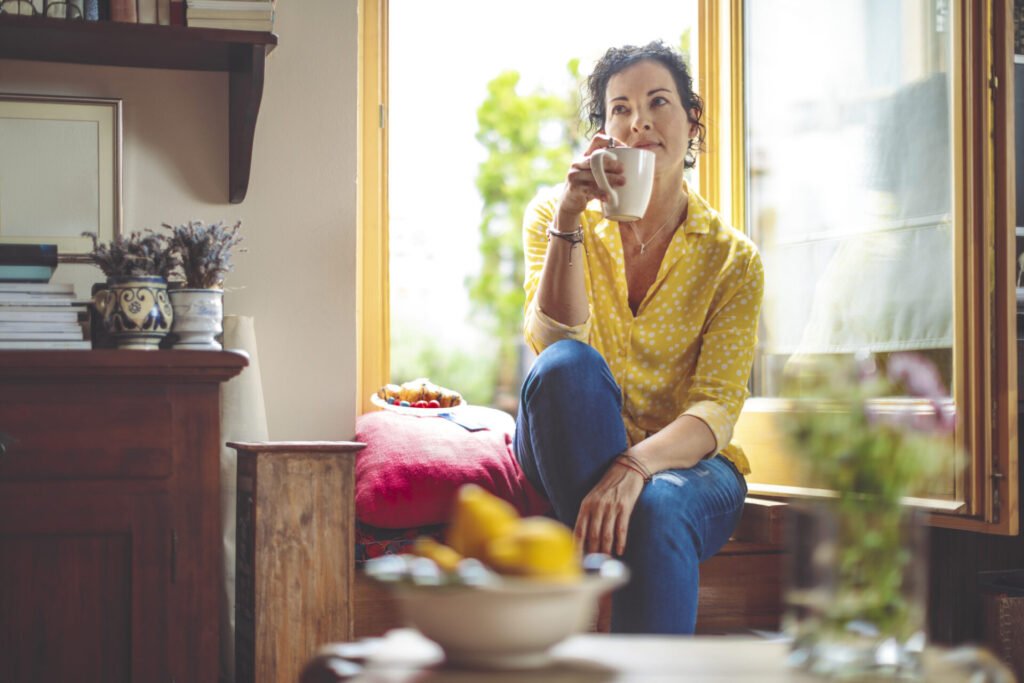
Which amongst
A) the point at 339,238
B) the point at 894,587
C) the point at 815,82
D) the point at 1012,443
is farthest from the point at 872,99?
the point at 894,587

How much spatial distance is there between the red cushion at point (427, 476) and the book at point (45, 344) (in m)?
0.56

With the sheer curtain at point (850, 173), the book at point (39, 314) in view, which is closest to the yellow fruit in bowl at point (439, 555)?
the book at point (39, 314)

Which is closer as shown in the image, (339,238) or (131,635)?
(131,635)

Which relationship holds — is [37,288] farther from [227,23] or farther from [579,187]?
[579,187]

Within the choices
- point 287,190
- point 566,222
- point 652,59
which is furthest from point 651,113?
point 287,190

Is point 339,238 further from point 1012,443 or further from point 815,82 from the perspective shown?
point 1012,443

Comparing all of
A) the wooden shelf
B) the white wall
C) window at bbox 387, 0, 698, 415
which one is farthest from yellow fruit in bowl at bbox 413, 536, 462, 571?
window at bbox 387, 0, 698, 415

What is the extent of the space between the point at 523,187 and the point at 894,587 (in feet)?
31.8

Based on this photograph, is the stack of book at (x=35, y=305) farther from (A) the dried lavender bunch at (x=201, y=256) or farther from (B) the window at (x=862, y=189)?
(B) the window at (x=862, y=189)

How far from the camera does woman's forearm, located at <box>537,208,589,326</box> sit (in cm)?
170

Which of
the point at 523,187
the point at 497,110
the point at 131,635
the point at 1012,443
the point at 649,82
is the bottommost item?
the point at 131,635

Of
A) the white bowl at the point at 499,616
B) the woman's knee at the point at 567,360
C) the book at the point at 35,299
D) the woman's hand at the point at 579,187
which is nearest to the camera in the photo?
the white bowl at the point at 499,616

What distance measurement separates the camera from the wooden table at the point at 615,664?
692 millimetres

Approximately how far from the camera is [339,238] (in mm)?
1954
